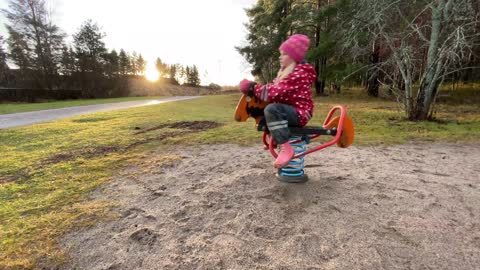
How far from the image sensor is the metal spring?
3.01 m

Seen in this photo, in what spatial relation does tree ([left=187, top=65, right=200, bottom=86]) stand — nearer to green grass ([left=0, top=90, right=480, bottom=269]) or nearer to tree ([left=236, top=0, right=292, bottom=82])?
tree ([left=236, top=0, right=292, bottom=82])

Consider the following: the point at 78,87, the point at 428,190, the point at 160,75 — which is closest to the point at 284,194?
the point at 428,190

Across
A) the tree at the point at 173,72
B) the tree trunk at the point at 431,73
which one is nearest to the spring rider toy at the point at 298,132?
the tree trunk at the point at 431,73

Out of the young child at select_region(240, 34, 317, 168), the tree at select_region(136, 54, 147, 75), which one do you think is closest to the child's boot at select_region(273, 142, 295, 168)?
the young child at select_region(240, 34, 317, 168)

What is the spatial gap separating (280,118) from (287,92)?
0.27 m

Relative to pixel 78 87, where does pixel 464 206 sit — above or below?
below

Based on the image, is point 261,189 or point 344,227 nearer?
point 344,227

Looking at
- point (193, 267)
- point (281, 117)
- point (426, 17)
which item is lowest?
point (193, 267)

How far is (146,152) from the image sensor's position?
16.3 feet

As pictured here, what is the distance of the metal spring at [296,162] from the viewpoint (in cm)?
301

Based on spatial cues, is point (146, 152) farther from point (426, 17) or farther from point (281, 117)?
point (426, 17)

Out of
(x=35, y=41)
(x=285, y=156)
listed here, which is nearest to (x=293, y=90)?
(x=285, y=156)

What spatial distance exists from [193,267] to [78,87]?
41.0 m

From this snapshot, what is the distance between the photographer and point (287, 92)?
2.68 metres
